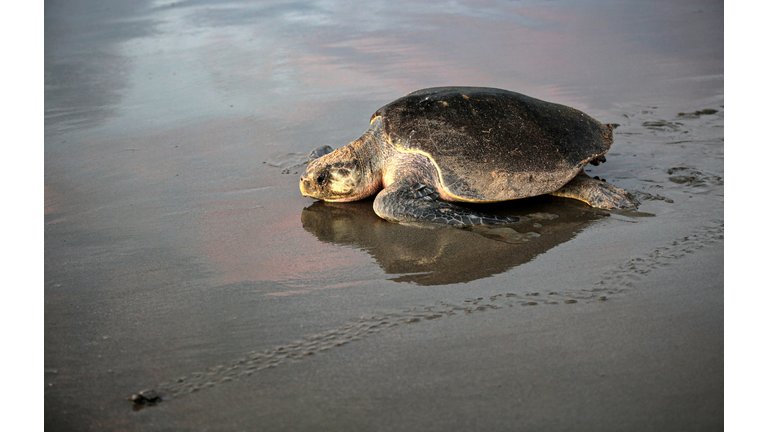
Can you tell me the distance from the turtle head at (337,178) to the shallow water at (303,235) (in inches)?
5.9

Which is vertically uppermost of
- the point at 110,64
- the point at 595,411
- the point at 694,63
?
the point at 110,64

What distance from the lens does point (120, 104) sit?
731 cm

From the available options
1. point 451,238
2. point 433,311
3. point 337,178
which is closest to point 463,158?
point 451,238

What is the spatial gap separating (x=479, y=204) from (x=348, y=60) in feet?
16.8

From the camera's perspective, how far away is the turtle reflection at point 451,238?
10.4 ft

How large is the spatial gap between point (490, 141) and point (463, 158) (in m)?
0.27

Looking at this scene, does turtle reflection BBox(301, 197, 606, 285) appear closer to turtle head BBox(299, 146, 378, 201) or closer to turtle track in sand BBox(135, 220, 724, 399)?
turtle head BBox(299, 146, 378, 201)

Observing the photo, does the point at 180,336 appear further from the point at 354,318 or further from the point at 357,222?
the point at 357,222

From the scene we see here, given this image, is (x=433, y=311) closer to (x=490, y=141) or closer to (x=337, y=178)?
(x=490, y=141)

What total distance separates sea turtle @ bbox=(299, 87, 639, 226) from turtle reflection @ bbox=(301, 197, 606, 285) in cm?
Result: 13

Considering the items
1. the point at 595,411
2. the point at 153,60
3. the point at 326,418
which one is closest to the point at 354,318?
the point at 326,418

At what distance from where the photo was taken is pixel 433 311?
2.67m

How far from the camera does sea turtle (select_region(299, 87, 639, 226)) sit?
13.2 ft

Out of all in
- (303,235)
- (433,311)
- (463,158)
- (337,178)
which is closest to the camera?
(433,311)
